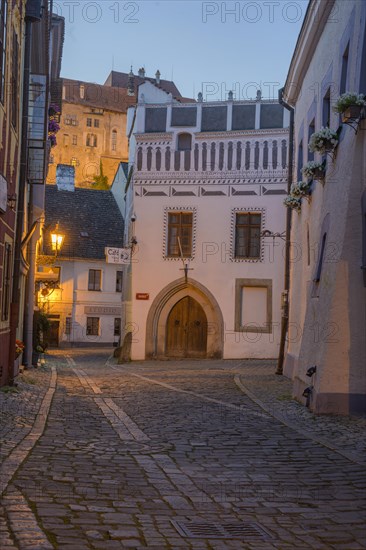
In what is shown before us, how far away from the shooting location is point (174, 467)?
748 cm

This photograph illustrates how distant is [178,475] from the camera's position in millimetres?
7094

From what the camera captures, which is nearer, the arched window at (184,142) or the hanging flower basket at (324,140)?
the hanging flower basket at (324,140)

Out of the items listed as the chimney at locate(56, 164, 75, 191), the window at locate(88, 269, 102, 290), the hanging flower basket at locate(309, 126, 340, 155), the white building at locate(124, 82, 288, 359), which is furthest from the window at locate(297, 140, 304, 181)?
the chimney at locate(56, 164, 75, 191)

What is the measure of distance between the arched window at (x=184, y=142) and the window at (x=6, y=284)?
1590 cm

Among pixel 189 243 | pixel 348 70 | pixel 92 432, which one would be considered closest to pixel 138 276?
pixel 189 243

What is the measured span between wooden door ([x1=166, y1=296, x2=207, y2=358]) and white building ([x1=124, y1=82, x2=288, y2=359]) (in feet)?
0.13

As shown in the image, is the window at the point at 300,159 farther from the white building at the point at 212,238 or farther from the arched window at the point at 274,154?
the arched window at the point at 274,154

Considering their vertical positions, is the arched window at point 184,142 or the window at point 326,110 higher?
the arched window at point 184,142

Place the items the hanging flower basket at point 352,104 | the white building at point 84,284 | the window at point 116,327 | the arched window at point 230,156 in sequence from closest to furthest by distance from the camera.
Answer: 1. the hanging flower basket at point 352,104
2. the arched window at point 230,156
3. the white building at point 84,284
4. the window at point 116,327

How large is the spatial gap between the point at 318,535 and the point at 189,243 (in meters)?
25.0

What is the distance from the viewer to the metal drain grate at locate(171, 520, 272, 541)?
5133 mm

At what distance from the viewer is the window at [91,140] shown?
10066cm

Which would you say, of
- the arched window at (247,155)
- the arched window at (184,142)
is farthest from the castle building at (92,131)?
the arched window at (247,155)

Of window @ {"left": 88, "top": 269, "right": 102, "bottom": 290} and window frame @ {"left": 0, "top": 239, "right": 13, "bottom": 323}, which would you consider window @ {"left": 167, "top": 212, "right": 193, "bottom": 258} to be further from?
window @ {"left": 88, "top": 269, "right": 102, "bottom": 290}
